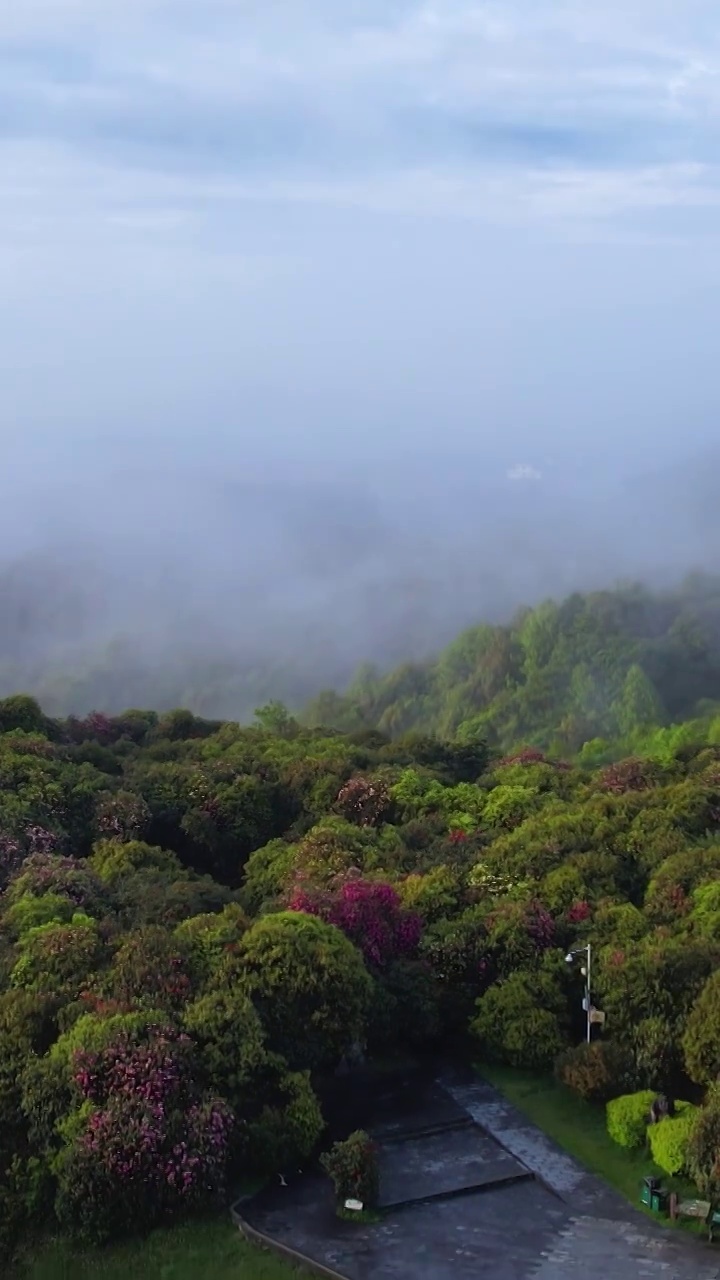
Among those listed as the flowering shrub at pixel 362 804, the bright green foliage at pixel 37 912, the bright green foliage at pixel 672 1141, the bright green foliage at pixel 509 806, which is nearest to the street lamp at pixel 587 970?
the bright green foliage at pixel 672 1141

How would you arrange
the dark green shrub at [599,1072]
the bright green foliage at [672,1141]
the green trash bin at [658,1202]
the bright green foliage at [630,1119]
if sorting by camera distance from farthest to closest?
the dark green shrub at [599,1072], the bright green foliage at [630,1119], the bright green foliage at [672,1141], the green trash bin at [658,1202]

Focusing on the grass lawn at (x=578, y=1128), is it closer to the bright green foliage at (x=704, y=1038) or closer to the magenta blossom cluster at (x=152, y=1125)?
the bright green foliage at (x=704, y=1038)

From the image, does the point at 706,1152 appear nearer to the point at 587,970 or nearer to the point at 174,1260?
the point at 587,970

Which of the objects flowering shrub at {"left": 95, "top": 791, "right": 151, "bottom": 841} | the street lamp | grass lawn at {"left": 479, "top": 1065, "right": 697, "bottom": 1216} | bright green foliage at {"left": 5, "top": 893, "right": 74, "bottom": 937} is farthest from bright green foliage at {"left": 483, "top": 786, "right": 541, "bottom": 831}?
bright green foliage at {"left": 5, "top": 893, "right": 74, "bottom": 937}

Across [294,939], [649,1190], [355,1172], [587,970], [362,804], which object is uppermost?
[362,804]

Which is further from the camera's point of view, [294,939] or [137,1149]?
[294,939]

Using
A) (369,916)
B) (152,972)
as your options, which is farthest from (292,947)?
(369,916)

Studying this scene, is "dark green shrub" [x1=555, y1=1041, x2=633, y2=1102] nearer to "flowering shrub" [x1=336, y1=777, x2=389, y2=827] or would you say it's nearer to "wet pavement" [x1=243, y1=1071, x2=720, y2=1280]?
"wet pavement" [x1=243, y1=1071, x2=720, y2=1280]

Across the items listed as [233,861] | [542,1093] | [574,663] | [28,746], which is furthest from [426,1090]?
[574,663]
